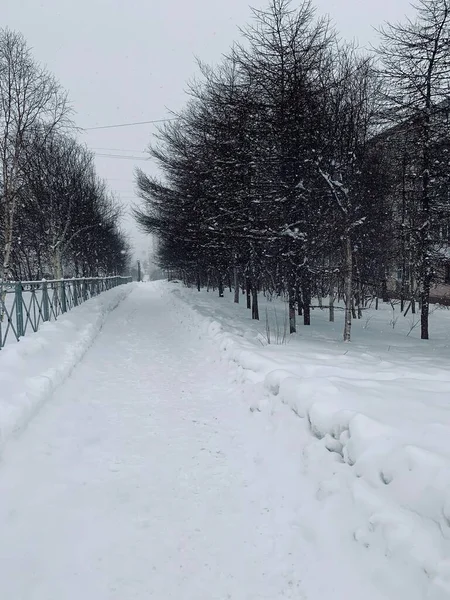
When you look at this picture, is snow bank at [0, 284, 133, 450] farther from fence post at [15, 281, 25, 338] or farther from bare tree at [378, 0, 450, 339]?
bare tree at [378, 0, 450, 339]

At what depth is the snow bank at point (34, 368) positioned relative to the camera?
4469 millimetres

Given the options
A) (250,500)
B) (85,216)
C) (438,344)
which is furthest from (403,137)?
(85,216)

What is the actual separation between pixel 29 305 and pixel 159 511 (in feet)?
A: 23.7

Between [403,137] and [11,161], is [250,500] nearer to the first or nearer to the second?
[403,137]

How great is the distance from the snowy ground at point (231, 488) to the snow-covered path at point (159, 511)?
0.5 inches

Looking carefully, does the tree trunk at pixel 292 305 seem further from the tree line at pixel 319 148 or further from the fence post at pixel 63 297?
the fence post at pixel 63 297

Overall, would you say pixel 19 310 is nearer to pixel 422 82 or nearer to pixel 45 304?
pixel 45 304

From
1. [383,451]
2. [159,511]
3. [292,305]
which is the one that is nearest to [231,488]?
[159,511]

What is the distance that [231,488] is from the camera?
3432 millimetres

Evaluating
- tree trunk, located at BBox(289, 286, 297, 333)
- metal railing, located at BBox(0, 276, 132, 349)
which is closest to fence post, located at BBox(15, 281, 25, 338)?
metal railing, located at BBox(0, 276, 132, 349)

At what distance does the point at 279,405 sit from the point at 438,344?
922 cm

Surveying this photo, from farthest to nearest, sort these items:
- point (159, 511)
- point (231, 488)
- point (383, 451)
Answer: point (231, 488), point (159, 511), point (383, 451)

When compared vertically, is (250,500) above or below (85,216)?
below

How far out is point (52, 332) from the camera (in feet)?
29.2
